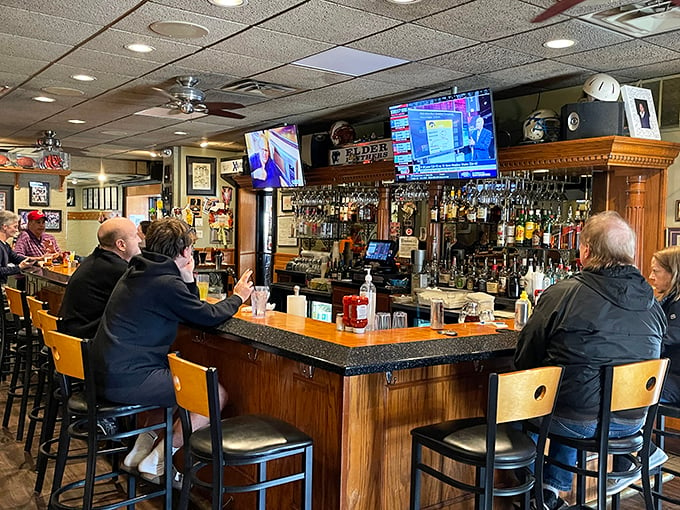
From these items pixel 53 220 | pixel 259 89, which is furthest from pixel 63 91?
pixel 53 220

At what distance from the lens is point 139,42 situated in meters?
4.46

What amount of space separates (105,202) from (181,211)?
7308 millimetres

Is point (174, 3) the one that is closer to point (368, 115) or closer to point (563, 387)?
point (563, 387)

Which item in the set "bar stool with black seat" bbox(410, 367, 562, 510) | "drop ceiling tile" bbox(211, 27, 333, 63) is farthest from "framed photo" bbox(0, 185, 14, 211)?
"bar stool with black seat" bbox(410, 367, 562, 510)

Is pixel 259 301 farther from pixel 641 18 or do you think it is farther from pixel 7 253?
pixel 7 253

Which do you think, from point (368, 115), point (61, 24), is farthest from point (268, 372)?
point (368, 115)

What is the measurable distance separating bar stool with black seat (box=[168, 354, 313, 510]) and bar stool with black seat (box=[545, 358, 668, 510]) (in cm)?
108

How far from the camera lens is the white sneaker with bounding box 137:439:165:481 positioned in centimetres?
328

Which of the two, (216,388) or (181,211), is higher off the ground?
(181,211)

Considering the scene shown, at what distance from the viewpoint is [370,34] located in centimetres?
421

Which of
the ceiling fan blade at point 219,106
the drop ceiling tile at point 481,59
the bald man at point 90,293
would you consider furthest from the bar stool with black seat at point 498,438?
the ceiling fan blade at point 219,106

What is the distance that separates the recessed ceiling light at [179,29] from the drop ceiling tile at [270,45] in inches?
9.0

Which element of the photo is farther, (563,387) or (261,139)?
(261,139)

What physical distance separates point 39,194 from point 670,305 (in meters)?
10.3
